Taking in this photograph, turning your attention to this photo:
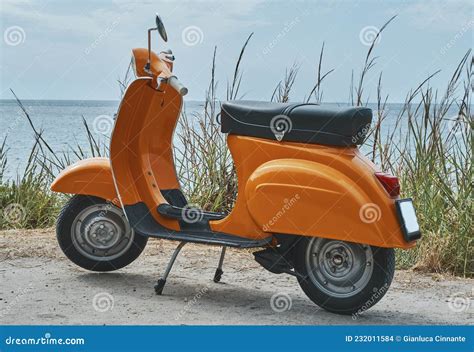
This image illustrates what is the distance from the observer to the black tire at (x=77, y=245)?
5.27 meters

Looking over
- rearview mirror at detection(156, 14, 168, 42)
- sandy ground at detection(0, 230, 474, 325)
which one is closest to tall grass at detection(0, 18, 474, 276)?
sandy ground at detection(0, 230, 474, 325)

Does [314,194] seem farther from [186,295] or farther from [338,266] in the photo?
[186,295]

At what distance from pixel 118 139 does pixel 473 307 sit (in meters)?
2.36

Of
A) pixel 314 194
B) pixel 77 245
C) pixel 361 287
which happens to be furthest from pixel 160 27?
pixel 361 287

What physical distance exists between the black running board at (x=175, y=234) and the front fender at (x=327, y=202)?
172 millimetres

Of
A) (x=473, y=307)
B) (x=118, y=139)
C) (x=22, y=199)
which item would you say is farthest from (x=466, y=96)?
(x=22, y=199)

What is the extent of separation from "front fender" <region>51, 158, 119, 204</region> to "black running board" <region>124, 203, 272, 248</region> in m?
0.20

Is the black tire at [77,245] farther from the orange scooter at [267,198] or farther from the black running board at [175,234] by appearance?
the black running board at [175,234]

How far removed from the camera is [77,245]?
5.29 meters

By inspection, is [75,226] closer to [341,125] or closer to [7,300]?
[7,300]

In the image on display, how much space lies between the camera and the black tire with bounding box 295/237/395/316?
4324 mm

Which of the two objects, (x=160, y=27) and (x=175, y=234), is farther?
(x=175, y=234)

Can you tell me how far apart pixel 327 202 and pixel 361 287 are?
503 mm

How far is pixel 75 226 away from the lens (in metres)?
5.28
